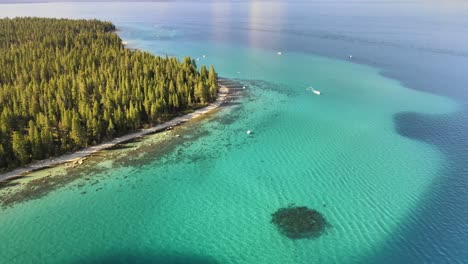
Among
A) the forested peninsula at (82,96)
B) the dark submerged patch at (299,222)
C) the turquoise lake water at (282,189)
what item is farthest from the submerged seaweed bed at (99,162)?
the dark submerged patch at (299,222)

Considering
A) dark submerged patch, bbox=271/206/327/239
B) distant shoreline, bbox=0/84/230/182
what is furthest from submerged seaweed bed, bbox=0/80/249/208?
dark submerged patch, bbox=271/206/327/239

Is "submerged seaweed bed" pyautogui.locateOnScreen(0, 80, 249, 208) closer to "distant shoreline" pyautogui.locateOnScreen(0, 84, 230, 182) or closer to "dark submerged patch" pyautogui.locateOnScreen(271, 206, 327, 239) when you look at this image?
"distant shoreline" pyautogui.locateOnScreen(0, 84, 230, 182)

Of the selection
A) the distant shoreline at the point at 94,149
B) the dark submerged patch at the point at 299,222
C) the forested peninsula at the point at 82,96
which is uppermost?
the forested peninsula at the point at 82,96

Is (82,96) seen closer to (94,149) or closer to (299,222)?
(94,149)

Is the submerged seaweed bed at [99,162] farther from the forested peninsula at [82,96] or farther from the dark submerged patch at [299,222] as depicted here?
the dark submerged patch at [299,222]

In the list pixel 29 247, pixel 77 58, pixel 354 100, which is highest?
pixel 77 58

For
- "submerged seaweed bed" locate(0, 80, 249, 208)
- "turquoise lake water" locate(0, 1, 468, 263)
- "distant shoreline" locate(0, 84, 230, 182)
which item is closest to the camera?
"turquoise lake water" locate(0, 1, 468, 263)

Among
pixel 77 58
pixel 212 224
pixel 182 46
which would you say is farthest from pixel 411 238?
pixel 182 46

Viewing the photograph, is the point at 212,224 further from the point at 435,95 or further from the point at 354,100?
the point at 435,95
